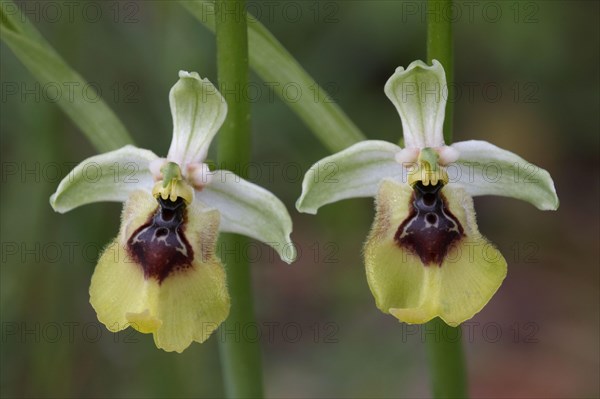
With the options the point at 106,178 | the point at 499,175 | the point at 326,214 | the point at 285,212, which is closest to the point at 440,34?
the point at 499,175

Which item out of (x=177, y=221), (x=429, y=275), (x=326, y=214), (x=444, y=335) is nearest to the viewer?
(x=429, y=275)

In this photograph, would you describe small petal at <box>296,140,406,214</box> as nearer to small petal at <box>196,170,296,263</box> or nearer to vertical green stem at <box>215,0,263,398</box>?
small petal at <box>196,170,296,263</box>

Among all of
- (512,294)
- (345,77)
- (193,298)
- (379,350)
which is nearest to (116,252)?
(193,298)

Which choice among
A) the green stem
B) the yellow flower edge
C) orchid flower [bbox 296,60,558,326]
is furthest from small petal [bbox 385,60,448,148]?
the yellow flower edge

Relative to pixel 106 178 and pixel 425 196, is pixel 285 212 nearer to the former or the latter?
pixel 425 196

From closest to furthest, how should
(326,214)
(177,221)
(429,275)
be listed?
1. (429,275)
2. (177,221)
3. (326,214)
